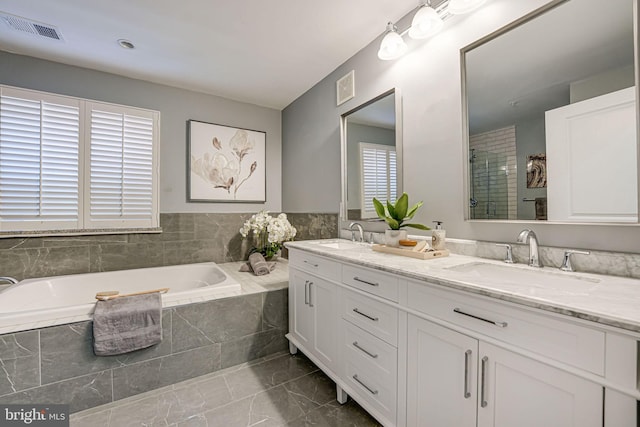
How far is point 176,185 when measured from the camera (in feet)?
9.70

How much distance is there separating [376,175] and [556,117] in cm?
111

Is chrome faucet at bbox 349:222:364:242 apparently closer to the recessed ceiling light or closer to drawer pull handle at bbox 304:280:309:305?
drawer pull handle at bbox 304:280:309:305

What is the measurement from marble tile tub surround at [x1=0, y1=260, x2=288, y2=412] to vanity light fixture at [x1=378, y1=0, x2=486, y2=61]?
1.96 meters

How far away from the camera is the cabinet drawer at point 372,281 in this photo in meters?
1.24

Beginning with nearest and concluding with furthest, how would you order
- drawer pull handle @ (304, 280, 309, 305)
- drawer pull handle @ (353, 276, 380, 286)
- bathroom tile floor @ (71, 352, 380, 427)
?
1. drawer pull handle @ (353, 276, 380, 286)
2. bathroom tile floor @ (71, 352, 380, 427)
3. drawer pull handle @ (304, 280, 309, 305)

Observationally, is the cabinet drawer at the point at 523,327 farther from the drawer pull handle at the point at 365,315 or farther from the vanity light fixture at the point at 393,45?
the vanity light fixture at the point at 393,45

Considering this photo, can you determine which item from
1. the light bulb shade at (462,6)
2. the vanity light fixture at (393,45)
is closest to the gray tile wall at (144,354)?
the vanity light fixture at (393,45)

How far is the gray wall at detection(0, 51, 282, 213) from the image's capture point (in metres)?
2.37

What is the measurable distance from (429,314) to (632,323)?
0.56m

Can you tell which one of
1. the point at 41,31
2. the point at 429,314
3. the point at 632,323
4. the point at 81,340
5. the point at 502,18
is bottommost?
the point at 81,340

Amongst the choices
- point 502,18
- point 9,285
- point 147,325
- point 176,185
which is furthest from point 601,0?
point 9,285

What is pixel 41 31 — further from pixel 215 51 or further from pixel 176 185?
pixel 176 185

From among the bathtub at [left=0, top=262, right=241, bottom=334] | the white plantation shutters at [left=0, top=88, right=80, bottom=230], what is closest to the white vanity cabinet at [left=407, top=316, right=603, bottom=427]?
the bathtub at [left=0, top=262, right=241, bottom=334]

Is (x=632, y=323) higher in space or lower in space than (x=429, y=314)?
higher
